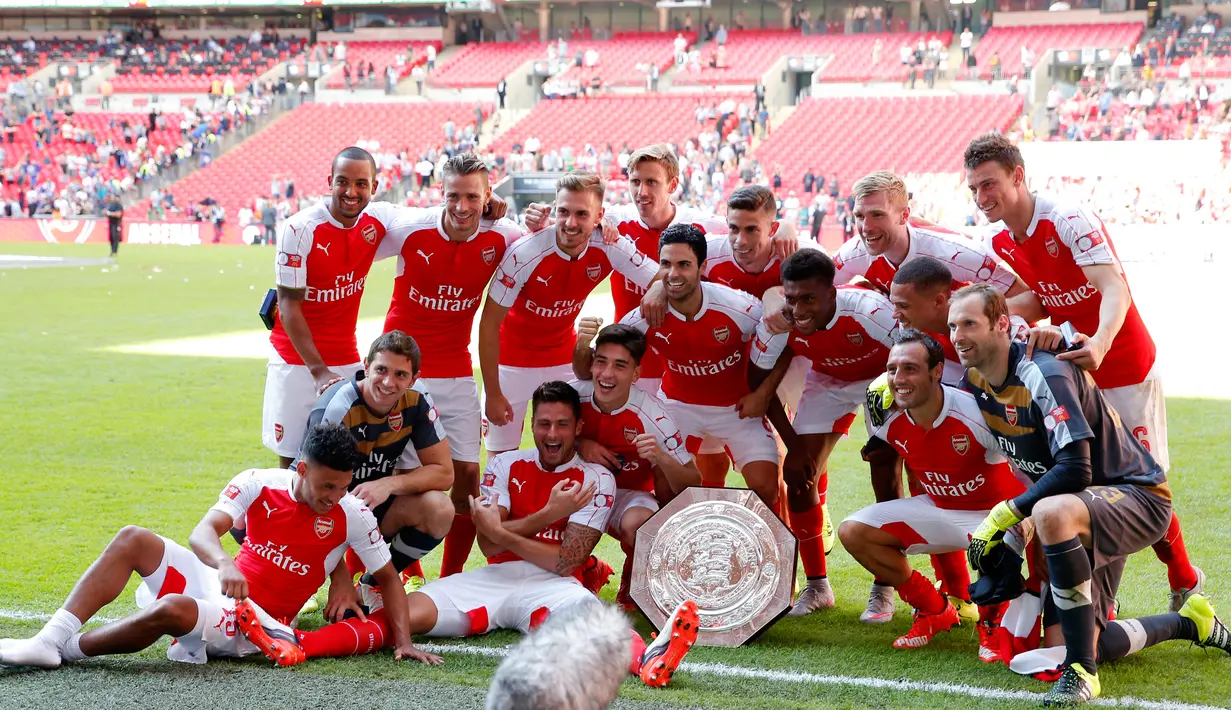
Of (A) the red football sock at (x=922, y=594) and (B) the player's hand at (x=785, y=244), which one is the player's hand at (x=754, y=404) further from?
(A) the red football sock at (x=922, y=594)

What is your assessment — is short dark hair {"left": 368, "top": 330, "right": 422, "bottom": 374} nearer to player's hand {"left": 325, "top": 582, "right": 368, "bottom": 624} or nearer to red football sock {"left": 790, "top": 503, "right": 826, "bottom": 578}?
player's hand {"left": 325, "top": 582, "right": 368, "bottom": 624}

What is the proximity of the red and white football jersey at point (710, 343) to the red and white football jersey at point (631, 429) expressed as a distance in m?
0.34

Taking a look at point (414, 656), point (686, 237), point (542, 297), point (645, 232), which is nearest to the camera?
point (414, 656)

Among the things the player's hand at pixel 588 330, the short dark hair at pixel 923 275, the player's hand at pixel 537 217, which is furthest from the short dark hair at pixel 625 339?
the short dark hair at pixel 923 275

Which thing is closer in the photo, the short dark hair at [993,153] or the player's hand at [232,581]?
the player's hand at [232,581]

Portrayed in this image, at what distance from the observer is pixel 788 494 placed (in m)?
5.58

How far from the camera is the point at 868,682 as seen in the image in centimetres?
426

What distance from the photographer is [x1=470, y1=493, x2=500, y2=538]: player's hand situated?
493cm

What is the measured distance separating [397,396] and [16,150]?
145 feet

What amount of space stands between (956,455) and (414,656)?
221 cm

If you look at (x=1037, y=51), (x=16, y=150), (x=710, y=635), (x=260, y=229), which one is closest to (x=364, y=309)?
(x=710, y=635)

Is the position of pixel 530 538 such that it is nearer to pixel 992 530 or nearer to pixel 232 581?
pixel 232 581

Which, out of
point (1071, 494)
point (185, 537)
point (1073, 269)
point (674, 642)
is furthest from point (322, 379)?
point (1073, 269)

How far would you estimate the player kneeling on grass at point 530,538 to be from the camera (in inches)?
187
